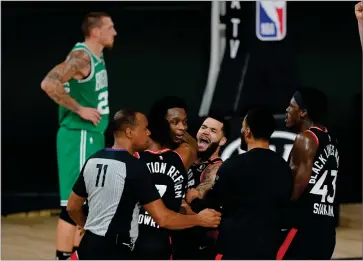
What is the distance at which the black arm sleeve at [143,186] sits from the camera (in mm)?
5758

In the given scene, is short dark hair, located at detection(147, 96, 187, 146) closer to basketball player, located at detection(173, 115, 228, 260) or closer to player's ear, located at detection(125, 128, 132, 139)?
basketball player, located at detection(173, 115, 228, 260)

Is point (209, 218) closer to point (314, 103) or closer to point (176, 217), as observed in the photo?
point (176, 217)

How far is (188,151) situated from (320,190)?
0.84 m

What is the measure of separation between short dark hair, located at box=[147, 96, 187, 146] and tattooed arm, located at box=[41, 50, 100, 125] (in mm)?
1643

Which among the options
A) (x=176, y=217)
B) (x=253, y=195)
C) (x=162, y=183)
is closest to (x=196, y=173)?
(x=162, y=183)

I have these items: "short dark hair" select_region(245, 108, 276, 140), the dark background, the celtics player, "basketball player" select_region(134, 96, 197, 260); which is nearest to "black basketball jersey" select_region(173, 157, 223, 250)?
"basketball player" select_region(134, 96, 197, 260)

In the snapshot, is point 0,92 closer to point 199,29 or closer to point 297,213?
point 199,29

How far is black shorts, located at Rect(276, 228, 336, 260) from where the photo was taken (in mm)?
6293

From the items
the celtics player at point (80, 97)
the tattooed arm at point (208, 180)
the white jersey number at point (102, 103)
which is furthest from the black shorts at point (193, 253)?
the white jersey number at point (102, 103)

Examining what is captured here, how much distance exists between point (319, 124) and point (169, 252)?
1.19m

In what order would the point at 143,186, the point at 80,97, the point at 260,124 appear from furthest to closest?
the point at 80,97, the point at 260,124, the point at 143,186

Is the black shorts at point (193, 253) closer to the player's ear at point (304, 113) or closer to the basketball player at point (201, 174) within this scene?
the basketball player at point (201, 174)

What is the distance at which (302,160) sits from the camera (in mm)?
6184

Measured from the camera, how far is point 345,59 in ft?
40.1
